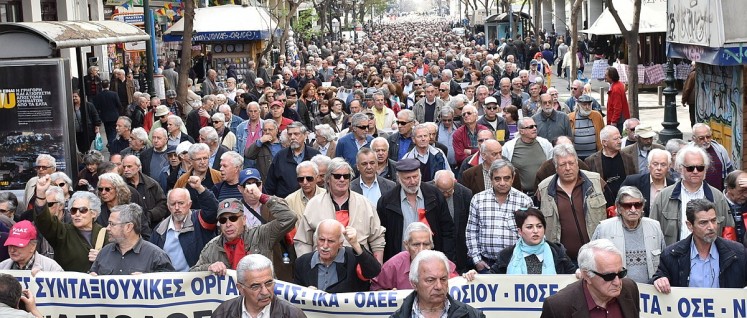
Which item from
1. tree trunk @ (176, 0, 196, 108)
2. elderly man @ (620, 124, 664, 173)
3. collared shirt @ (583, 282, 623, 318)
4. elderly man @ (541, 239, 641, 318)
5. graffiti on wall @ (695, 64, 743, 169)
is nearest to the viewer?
elderly man @ (541, 239, 641, 318)

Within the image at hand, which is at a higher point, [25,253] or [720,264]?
[25,253]

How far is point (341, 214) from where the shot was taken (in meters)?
9.41

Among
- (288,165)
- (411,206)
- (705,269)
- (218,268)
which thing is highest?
(288,165)

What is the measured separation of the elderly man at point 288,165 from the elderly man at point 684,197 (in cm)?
420

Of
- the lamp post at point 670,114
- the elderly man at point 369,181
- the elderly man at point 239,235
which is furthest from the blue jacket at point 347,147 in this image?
the lamp post at point 670,114

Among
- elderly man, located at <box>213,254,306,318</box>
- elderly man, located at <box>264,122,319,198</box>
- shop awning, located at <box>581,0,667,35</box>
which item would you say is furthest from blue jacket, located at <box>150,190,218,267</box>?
shop awning, located at <box>581,0,667,35</box>

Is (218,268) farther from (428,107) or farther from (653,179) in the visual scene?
(428,107)

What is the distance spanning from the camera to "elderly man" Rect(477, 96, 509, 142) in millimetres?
14922

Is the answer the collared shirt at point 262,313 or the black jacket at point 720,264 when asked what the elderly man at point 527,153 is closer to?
the black jacket at point 720,264

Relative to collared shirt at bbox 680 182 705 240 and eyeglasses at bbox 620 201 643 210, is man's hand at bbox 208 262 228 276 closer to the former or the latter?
eyeglasses at bbox 620 201 643 210

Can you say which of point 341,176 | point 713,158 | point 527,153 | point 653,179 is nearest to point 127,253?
point 341,176

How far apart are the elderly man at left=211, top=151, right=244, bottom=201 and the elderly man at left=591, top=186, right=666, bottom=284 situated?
352 cm

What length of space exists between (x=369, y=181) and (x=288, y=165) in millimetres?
2023

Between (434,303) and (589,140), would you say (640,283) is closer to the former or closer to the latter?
(434,303)
